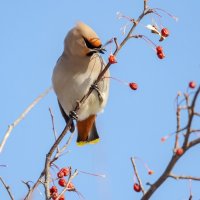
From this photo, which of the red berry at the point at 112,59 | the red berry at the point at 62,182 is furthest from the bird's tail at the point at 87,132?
the red berry at the point at 112,59

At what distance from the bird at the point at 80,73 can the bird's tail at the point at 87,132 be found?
7cm

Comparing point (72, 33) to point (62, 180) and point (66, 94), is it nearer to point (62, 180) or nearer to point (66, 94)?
point (66, 94)

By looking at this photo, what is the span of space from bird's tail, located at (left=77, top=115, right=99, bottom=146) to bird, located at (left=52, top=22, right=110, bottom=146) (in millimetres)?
68

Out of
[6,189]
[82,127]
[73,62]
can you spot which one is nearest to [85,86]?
[73,62]

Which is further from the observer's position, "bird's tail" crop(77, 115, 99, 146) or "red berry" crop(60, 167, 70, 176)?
"bird's tail" crop(77, 115, 99, 146)

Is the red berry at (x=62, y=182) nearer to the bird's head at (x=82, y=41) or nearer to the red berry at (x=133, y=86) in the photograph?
the red berry at (x=133, y=86)

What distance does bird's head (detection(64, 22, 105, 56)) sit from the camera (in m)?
3.89

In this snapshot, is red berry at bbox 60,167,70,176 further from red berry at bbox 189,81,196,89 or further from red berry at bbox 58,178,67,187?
red berry at bbox 189,81,196,89

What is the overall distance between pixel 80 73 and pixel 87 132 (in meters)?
0.64

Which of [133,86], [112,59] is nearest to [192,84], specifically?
[112,59]

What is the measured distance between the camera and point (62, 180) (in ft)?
9.70

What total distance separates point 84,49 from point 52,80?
42 centimetres

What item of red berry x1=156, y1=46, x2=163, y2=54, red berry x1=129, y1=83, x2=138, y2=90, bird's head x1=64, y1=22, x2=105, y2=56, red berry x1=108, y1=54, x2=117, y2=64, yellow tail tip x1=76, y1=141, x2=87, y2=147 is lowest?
yellow tail tip x1=76, y1=141, x2=87, y2=147

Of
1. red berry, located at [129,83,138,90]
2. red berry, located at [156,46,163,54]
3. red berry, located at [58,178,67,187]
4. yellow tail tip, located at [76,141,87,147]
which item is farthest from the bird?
red berry, located at [58,178,67,187]
